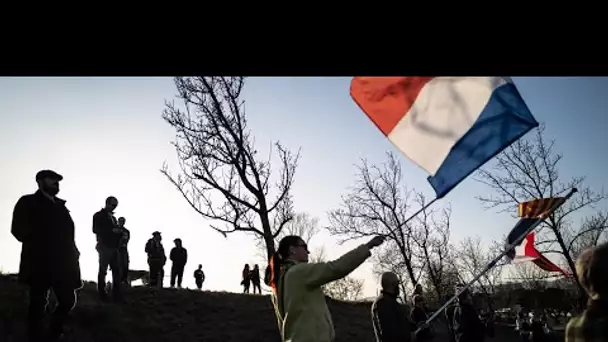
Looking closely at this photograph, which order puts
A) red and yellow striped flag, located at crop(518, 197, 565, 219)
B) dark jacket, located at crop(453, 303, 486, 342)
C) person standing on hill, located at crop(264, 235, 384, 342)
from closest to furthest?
1. person standing on hill, located at crop(264, 235, 384, 342)
2. dark jacket, located at crop(453, 303, 486, 342)
3. red and yellow striped flag, located at crop(518, 197, 565, 219)

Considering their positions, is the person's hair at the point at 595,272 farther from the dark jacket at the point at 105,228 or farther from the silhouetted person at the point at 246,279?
the silhouetted person at the point at 246,279

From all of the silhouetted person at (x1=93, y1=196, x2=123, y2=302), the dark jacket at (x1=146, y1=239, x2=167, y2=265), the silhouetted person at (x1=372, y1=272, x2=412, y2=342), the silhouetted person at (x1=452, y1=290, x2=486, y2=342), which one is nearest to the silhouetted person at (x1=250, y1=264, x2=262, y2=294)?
the dark jacket at (x1=146, y1=239, x2=167, y2=265)

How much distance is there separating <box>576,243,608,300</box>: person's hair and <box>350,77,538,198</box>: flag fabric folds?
8.78 ft

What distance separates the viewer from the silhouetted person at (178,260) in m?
15.3

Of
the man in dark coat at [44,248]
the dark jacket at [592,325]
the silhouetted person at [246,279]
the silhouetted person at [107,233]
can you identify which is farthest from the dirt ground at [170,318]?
the dark jacket at [592,325]

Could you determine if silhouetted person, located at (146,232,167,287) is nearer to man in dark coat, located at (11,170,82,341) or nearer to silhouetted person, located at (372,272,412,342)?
man in dark coat, located at (11,170,82,341)

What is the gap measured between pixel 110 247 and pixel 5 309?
1867 mm

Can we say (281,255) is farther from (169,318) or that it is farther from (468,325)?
(169,318)

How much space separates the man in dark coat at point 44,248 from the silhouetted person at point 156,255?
7532mm

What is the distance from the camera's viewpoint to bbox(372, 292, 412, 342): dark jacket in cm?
A: 616

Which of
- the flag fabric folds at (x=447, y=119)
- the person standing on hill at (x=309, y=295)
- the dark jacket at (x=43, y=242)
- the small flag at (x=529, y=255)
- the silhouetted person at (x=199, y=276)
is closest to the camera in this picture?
the person standing on hill at (x=309, y=295)

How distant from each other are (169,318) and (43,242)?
6320mm
